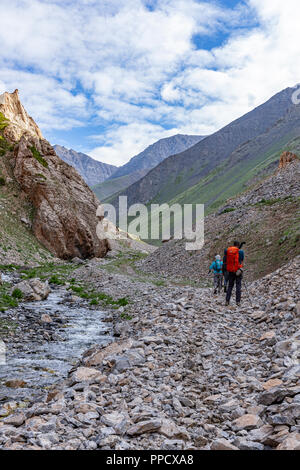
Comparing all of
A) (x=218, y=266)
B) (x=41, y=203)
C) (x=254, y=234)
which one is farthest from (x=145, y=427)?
(x=41, y=203)

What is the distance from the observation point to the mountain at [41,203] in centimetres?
5297

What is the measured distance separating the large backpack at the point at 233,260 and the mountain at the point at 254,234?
11.2 meters

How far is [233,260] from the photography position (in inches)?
682

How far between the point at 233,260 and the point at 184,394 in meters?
10.3

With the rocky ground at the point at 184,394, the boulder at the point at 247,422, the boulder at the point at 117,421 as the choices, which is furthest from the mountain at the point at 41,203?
the boulder at the point at 247,422

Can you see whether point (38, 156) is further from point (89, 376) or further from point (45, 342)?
point (89, 376)

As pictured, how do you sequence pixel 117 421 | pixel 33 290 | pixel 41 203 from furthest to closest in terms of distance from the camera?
pixel 41 203
pixel 33 290
pixel 117 421

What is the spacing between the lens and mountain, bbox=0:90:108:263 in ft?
174

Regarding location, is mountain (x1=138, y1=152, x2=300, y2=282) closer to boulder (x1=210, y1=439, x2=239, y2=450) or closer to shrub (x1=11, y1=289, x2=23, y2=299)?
shrub (x1=11, y1=289, x2=23, y2=299)

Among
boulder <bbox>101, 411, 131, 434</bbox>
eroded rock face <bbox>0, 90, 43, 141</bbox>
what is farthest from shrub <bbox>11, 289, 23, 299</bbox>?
eroded rock face <bbox>0, 90, 43, 141</bbox>

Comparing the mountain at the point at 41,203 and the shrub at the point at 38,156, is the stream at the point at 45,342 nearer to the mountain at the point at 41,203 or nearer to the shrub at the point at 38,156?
the mountain at the point at 41,203

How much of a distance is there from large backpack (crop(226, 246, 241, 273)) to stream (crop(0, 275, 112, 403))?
7093 mm
